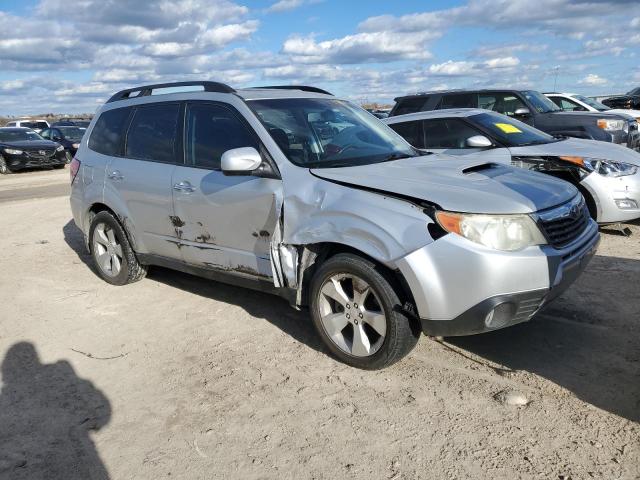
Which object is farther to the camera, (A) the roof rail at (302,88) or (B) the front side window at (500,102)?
(B) the front side window at (500,102)

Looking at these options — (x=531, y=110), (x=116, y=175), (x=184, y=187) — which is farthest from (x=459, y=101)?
(x=184, y=187)

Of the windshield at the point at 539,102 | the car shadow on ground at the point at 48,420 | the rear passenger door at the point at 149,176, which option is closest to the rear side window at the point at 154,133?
the rear passenger door at the point at 149,176

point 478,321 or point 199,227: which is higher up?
point 199,227

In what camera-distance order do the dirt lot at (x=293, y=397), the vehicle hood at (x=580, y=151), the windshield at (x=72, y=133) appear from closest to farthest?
the dirt lot at (x=293, y=397) < the vehicle hood at (x=580, y=151) < the windshield at (x=72, y=133)

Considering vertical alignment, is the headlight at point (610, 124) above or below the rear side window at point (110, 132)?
below

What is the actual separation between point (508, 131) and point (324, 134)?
380cm

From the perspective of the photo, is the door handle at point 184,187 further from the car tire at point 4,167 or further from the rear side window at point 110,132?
the car tire at point 4,167

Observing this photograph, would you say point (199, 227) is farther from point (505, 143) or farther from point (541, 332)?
point (505, 143)

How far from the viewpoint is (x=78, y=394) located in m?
3.70

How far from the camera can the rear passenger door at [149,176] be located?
4.93m

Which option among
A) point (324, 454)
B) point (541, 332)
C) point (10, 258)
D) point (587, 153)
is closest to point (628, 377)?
point (541, 332)

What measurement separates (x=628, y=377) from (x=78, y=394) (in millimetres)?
3429

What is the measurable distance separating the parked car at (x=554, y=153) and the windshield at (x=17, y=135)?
1777 centimetres

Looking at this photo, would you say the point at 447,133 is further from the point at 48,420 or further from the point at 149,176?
the point at 48,420
